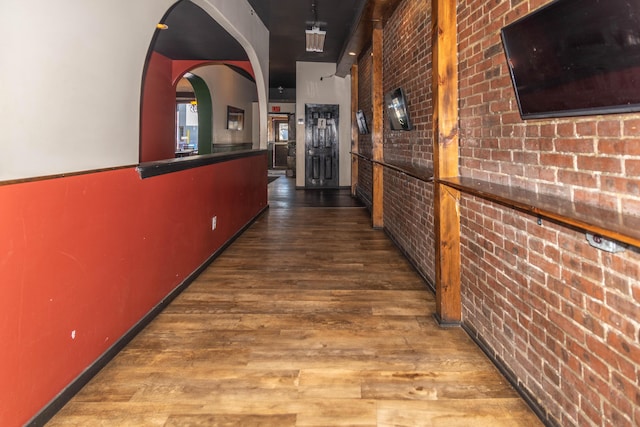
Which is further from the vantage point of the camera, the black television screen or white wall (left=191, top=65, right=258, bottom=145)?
white wall (left=191, top=65, right=258, bottom=145)

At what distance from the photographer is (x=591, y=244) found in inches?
61.0

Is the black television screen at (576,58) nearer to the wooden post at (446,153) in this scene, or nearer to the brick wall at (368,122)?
the wooden post at (446,153)

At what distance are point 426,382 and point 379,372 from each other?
27 cm

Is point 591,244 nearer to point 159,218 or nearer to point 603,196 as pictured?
point 603,196

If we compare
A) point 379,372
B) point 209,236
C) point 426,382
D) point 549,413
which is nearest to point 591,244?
point 549,413

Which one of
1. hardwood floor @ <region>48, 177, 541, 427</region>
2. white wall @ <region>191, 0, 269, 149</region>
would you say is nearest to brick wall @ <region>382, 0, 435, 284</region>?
hardwood floor @ <region>48, 177, 541, 427</region>

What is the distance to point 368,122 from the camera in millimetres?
7855

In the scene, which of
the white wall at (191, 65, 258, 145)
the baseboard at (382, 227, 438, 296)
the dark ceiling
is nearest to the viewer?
the baseboard at (382, 227, 438, 296)

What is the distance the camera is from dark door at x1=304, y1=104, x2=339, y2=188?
11359 mm

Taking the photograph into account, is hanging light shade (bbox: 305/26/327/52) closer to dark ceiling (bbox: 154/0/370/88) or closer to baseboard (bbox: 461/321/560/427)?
dark ceiling (bbox: 154/0/370/88)

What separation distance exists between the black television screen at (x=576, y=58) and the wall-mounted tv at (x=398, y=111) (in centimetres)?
249

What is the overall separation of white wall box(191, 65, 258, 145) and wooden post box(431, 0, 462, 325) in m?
8.67

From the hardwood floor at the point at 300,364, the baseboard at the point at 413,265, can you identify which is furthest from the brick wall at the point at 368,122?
the hardwood floor at the point at 300,364

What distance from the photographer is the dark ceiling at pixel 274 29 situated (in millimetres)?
6410
